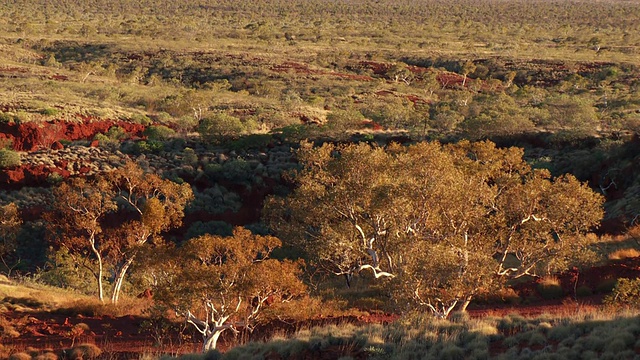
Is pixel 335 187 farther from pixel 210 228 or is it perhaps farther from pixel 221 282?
pixel 210 228

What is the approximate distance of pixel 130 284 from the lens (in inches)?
971

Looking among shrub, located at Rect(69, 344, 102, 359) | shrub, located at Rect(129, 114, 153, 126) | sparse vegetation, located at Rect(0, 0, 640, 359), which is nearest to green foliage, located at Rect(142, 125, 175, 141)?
sparse vegetation, located at Rect(0, 0, 640, 359)

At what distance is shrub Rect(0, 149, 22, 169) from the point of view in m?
35.5

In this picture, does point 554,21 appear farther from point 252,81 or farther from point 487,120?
point 487,120

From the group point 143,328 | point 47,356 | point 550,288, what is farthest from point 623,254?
point 47,356

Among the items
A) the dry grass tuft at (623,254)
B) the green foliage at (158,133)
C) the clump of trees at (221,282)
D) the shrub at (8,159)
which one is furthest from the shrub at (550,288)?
the green foliage at (158,133)

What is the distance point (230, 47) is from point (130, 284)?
7718cm

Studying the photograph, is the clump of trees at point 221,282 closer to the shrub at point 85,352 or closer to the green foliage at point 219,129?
the shrub at point 85,352

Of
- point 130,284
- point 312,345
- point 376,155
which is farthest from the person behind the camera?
point 130,284

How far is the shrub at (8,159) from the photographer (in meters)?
35.5

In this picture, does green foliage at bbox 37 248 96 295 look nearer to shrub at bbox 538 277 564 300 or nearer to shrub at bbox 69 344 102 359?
shrub at bbox 69 344 102 359

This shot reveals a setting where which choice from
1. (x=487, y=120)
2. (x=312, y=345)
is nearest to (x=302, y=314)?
(x=312, y=345)

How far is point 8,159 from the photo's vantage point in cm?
3556

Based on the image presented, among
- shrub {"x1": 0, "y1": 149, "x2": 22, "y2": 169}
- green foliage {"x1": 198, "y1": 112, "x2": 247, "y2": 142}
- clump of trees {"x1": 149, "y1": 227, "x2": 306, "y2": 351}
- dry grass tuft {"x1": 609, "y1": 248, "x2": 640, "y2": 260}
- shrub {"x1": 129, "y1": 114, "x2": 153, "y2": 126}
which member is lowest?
shrub {"x1": 0, "y1": 149, "x2": 22, "y2": 169}
